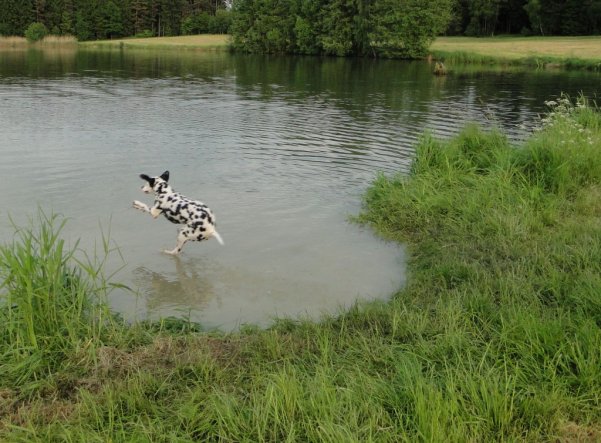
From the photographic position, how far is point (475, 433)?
3912 mm

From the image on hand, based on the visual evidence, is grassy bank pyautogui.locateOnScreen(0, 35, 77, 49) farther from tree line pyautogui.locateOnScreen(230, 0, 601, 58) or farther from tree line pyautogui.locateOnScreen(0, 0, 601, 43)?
tree line pyautogui.locateOnScreen(230, 0, 601, 58)

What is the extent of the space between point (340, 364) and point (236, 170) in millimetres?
9301

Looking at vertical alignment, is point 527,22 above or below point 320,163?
above

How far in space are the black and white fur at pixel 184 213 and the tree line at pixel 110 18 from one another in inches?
3740

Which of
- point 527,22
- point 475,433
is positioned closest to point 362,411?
point 475,433

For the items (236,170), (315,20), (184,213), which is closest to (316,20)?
(315,20)

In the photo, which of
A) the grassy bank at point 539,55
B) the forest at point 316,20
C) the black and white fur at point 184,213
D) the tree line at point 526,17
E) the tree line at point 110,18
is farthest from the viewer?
the tree line at point 110,18

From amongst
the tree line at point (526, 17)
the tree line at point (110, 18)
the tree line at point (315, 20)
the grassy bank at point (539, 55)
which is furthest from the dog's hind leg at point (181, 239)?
the tree line at point (110, 18)

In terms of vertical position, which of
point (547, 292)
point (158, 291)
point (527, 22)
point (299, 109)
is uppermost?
point (527, 22)

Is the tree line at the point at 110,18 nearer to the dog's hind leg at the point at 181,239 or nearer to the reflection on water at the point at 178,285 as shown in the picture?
the dog's hind leg at the point at 181,239

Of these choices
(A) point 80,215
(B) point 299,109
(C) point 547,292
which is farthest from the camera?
(B) point 299,109

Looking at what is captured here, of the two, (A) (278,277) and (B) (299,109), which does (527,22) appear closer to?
(B) (299,109)

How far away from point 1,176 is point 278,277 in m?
7.78

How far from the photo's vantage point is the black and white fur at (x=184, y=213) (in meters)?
8.08
